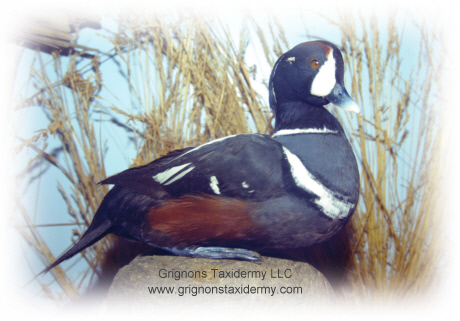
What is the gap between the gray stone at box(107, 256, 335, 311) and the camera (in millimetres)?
1195

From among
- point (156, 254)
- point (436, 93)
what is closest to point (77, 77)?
point (156, 254)

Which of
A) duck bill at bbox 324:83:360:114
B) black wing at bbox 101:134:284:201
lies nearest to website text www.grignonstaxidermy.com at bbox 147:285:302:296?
black wing at bbox 101:134:284:201

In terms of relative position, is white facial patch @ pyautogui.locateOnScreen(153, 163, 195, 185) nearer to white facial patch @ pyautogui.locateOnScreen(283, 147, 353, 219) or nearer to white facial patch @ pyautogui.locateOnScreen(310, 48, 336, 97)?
A: white facial patch @ pyautogui.locateOnScreen(283, 147, 353, 219)

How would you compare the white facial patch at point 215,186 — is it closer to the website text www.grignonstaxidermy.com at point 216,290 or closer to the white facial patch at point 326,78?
the website text www.grignonstaxidermy.com at point 216,290

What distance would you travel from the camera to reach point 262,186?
1187 mm

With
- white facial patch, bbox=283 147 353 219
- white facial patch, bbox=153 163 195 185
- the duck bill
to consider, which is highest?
the duck bill

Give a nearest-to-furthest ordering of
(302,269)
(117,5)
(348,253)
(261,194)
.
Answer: (261,194)
(302,269)
(348,253)
(117,5)

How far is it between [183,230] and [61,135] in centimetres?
120

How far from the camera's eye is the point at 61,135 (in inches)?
81.6

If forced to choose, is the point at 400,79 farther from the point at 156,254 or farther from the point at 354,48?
the point at 156,254

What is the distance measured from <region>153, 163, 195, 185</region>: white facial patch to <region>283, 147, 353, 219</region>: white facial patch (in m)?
0.34

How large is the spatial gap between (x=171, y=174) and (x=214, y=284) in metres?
0.38

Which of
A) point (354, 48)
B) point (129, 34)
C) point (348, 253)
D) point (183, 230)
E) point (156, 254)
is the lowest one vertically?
point (348, 253)

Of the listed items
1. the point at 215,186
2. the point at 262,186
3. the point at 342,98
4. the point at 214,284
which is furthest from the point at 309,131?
the point at 214,284
